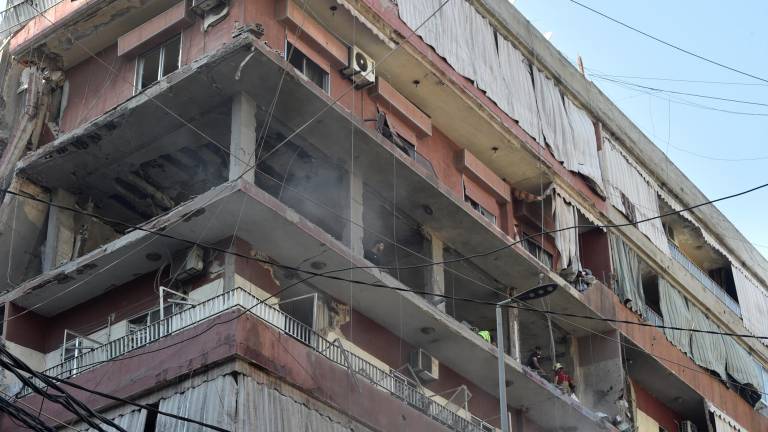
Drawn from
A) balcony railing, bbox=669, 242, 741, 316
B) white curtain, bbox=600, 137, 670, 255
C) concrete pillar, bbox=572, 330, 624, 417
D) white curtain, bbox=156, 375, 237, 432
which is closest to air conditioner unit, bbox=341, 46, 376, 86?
white curtain, bbox=156, 375, 237, 432

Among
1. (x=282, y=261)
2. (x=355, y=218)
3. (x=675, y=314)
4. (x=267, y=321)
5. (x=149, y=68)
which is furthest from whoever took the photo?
(x=675, y=314)

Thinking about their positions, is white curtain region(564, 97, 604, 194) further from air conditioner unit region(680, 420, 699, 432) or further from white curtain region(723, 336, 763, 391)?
white curtain region(723, 336, 763, 391)

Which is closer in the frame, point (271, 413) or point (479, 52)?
point (271, 413)

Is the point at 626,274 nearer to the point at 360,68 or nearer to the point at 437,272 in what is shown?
the point at 437,272

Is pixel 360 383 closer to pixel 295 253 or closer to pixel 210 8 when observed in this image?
pixel 295 253

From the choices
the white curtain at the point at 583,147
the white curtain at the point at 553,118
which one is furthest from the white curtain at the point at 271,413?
the white curtain at the point at 583,147

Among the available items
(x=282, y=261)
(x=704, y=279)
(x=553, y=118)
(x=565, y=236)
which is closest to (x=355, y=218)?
(x=282, y=261)

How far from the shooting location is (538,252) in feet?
99.6

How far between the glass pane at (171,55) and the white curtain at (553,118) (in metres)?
10.3

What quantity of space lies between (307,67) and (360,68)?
1.39 meters

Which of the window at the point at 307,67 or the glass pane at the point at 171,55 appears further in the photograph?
the window at the point at 307,67

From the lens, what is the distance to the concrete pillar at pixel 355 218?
23547 millimetres

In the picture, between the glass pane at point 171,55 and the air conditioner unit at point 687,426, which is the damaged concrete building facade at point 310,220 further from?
the air conditioner unit at point 687,426

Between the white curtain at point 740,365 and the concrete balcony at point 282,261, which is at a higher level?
the white curtain at point 740,365
